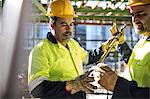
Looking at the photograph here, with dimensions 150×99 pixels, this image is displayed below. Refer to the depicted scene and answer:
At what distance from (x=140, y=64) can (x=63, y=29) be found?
0.58 m

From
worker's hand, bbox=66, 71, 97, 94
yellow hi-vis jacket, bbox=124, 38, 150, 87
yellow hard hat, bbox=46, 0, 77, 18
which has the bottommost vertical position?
worker's hand, bbox=66, 71, 97, 94

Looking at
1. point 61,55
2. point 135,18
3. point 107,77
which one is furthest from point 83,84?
point 135,18

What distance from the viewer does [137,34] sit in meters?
1.39

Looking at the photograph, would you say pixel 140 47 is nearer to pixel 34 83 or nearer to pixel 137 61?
pixel 137 61

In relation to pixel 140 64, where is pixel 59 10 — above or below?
above

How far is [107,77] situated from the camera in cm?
120

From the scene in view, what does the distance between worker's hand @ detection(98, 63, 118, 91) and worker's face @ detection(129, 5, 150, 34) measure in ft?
1.03

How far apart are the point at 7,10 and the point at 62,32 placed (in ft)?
2.82

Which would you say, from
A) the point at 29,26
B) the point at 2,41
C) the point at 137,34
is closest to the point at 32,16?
the point at 29,26

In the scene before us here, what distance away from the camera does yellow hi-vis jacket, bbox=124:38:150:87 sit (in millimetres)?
1257

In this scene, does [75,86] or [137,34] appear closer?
[75,86]

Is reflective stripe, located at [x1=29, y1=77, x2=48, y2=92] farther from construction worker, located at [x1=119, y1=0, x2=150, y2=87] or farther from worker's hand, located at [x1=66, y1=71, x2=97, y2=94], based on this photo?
construction worker, located at [x1=119, y1=0, x2=150, y2=87]

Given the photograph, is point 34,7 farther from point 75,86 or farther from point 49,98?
point 75,86

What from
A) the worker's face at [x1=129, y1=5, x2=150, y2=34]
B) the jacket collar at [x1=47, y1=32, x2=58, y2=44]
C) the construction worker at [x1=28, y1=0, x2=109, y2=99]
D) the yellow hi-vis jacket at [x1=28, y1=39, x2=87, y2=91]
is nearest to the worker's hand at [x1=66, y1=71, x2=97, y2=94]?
the construction worker at [x1=28, y1=0, x2=109, y2=99]
